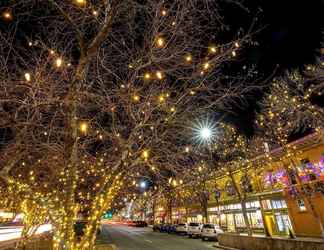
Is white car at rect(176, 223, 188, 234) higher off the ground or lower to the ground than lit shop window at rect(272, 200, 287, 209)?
lower

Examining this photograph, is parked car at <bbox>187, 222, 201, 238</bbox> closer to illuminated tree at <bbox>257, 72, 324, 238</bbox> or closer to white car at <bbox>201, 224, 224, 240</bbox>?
white car at <bbox>201, 224, 224, 240</bbox>

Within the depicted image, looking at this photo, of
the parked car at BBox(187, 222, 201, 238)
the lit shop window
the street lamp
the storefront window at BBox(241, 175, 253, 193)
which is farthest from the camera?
the parked car at BBox(187, 222, 201, 238)

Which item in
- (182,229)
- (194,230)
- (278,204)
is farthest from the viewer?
(182,229)

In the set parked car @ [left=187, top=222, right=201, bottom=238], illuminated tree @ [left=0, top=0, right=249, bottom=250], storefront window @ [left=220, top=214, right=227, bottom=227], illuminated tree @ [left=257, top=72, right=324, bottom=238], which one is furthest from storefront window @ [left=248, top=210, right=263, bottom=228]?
illuminated tree @ [left=0, top=0, right=249, bottom=250]

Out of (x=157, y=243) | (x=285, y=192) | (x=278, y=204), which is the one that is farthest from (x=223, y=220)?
(x=157, y=243)

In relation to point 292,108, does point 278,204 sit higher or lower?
lower

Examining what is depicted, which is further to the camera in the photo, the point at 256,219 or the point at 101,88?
the point at 256,219

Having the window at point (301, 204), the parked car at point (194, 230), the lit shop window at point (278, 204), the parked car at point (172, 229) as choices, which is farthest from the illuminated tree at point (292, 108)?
the parked car at point (172, 229)

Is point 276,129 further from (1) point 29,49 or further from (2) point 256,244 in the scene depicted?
(1) point 29,49

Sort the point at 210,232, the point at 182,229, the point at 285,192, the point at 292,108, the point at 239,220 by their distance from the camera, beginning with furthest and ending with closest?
the point at 182,229
the point at 239,220
the point at 210,232
the point at 285,192
the point at 292,108

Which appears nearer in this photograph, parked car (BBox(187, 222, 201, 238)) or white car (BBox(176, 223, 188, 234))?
parked car (BBox(187, 222, 201, 238))

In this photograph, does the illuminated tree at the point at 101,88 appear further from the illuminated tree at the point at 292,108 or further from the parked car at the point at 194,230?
the parked car at the point at 194,230

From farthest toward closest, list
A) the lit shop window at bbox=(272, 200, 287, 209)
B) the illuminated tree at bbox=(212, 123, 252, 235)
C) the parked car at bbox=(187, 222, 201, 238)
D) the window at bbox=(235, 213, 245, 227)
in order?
the window at bbox=(235, 213, 245, 227) → the parked car at bbox=(187, 222, 201, 238) → the lit shop window at bbox=(272, 200, 287, 209) → the illuminated tree at bbox=(212, 123, 252, 235)

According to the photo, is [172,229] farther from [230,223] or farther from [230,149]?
[230,149]
